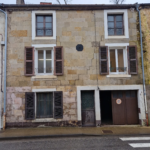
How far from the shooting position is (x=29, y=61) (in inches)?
398

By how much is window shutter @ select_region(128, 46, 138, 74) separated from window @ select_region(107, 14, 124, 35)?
3.89 ft

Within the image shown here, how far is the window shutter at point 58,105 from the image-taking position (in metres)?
9.87

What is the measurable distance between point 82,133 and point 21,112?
3.79 meters

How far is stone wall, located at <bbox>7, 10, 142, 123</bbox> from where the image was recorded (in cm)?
997

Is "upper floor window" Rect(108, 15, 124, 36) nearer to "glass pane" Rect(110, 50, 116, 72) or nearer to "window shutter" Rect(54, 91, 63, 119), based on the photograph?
"glass pane" Rect(110, 50, 116, 72)

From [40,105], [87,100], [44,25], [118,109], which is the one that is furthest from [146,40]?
[40,105]

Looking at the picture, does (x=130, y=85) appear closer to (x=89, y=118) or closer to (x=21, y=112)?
(x=89, y=118)

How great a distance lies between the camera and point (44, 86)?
10.0 metres

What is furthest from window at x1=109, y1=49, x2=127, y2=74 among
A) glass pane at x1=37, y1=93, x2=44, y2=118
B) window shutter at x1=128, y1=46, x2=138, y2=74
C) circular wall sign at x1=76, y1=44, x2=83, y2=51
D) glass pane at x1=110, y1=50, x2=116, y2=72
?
glass pane at x1=37, y1=93, x2=44, y2=118

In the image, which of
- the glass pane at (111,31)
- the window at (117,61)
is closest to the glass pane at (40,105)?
the window at (117,61)

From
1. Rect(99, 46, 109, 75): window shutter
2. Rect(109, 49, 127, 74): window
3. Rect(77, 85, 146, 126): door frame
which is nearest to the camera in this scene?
Rect(77, 85, 146, 126): door frame

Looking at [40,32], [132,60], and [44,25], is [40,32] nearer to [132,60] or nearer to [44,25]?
[44,25]

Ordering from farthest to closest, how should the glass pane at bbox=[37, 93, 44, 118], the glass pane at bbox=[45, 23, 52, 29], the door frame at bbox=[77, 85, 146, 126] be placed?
the glass pane at bbox=[45, 23, 52, 29]
the glass pane at bbox=[37, 93, 44, 118]
the door frame at bbox=[77, 85, 146, 126]

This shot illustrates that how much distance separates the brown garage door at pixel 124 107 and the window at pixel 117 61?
1.32 metres
